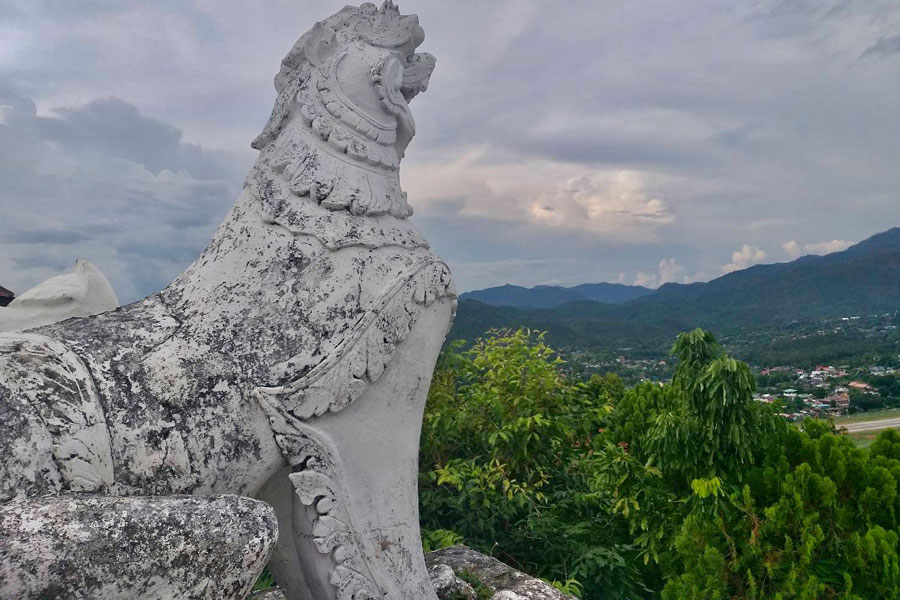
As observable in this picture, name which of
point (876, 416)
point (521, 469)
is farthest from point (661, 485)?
point (876, 416)

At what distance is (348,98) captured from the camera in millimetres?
3834

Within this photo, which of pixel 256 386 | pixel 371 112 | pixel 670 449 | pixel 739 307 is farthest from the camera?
pixel 739 307

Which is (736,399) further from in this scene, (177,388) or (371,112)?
(177,388)

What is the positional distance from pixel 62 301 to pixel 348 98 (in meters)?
1.79

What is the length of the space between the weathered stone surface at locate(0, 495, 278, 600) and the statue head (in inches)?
63.7

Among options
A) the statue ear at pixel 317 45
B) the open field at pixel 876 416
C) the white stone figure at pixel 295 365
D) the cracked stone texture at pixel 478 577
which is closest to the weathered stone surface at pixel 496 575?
the cracked stone texture at pixel 478 577

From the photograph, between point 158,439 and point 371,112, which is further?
point 371,112

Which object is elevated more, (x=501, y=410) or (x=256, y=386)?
(x=256, y=386)

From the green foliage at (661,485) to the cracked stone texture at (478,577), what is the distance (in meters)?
1.20

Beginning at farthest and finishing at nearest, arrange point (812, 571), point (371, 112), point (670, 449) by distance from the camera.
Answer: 1. point (670, 449)
2. point (812, 571)
3. point (371, 112)

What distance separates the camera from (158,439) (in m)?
2.99

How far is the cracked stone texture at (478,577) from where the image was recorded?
4.21 meters

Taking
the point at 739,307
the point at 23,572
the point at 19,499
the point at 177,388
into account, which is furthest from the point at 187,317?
the point at 739,307

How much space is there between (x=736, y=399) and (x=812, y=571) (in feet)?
4.83
